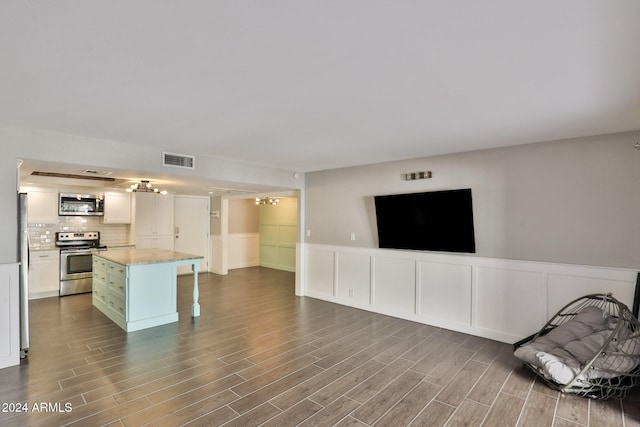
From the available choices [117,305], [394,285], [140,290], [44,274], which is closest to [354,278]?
[394,285]

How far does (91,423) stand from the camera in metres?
2.39

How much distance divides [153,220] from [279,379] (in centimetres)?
605

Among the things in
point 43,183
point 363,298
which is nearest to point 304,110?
point 363,298

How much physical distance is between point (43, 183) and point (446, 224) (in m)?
7.03

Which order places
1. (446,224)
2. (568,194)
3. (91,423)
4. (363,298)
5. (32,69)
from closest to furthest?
(32,69)
(91,423)
(568,194)
(446,224)
(363,298)

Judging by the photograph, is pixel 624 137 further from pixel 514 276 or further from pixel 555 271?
pixel 514 276

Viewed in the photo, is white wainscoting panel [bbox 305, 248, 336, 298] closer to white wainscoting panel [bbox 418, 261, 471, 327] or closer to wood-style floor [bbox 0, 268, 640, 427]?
wood-style floor [bbox 0, 268, 640, 427]

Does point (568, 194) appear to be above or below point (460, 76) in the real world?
below

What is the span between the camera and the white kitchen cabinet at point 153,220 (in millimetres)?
7566

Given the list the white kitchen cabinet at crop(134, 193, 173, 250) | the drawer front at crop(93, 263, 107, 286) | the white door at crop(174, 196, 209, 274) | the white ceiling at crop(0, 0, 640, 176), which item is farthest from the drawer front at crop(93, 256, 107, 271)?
the white door at crop(174, 196, 209, 274)

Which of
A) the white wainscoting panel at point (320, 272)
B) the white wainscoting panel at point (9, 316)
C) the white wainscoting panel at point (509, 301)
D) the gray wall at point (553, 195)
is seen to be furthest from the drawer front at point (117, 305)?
the white wainscoting panel at point (509, 301)

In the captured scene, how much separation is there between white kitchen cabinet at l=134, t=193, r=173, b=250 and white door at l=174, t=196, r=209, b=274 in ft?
1.32

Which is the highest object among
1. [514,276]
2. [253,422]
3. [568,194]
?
[568,194]

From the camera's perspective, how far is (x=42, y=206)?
6.33 metres
